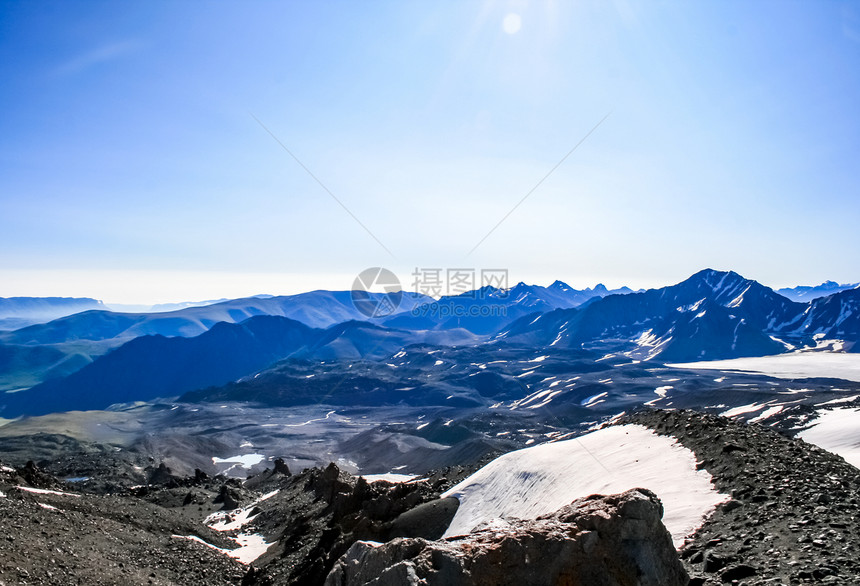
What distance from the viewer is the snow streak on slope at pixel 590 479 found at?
613 inches

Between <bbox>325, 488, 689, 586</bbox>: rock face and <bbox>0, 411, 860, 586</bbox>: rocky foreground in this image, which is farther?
<bbox>0, 411, 860, 586</bbox>: rocky foreground

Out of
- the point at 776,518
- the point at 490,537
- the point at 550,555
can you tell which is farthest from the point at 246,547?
the point at 776,518

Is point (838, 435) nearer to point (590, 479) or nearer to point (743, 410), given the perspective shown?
point (590, 479)

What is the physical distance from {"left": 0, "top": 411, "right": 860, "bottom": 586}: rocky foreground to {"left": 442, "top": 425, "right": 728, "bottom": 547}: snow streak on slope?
70 centimetres

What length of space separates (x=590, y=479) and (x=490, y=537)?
12.2 meters

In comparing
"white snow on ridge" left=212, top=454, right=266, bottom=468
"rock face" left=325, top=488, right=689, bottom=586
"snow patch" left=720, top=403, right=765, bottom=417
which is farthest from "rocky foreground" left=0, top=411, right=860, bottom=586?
"snow patch" left=720, top=403, right=765, bottom=417

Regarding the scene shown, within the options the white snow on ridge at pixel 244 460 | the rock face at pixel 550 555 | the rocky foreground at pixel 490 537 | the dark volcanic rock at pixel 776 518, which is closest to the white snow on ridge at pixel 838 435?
the dark volcanic rock at pixel 776 518

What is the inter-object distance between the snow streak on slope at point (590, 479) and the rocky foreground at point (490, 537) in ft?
2.29

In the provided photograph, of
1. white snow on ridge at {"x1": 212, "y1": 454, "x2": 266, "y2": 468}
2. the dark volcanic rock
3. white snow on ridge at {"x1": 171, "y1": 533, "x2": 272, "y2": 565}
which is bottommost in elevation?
white snow on ridge at {"x1": 212, "y1": 454, "x2": 266, "y2": 468}

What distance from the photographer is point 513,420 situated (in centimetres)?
14100

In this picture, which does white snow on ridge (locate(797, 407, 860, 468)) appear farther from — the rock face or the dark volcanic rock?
the rock face

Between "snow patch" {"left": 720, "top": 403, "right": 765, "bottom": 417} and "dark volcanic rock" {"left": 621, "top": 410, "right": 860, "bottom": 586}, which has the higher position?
"dark volcanic rock" {"left": 621, "top": 410, "right": 860, "bottom": 586}

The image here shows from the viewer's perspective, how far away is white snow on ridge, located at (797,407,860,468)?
35869 mm

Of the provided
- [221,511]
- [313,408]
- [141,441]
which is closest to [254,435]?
[141,441]
